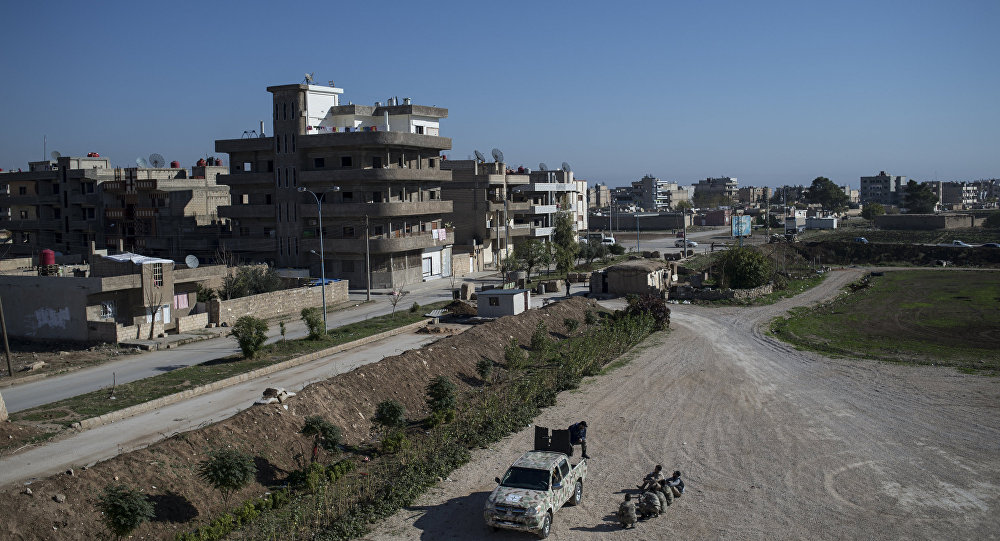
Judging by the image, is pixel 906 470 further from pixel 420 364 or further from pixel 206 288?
pixel 206 288

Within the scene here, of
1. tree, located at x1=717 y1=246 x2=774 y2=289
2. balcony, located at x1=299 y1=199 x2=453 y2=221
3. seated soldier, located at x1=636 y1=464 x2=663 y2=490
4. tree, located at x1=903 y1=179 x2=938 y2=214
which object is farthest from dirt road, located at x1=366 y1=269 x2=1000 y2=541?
tree, located at x1=903 y1=179 x2=938 y2=214

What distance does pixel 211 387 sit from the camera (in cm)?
2673

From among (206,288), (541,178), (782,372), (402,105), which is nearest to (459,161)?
(402,105)

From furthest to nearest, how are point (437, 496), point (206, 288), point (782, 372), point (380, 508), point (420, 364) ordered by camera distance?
point (206, 288) → point (782, 372) → point (420, 364) → point (437, 496) → point (380, 508)

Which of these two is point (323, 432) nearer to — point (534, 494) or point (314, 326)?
point (534, 494)

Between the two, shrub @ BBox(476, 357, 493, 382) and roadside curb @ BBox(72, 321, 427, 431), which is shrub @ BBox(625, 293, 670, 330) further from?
shrub @ BBox(476, 357, 493, 382)

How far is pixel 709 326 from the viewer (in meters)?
43.9

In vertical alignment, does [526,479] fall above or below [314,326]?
below

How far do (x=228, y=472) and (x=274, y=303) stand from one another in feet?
96.6

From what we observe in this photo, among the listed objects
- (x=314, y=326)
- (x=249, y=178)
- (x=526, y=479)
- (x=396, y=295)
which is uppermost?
(x=249, y=178)

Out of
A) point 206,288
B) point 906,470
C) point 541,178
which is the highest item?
point 541,178

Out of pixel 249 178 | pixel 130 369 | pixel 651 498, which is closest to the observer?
pixel 651 498

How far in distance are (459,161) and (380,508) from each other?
6336 cm

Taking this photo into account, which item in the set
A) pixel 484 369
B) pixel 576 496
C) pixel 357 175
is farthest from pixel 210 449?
pixel 357 175
